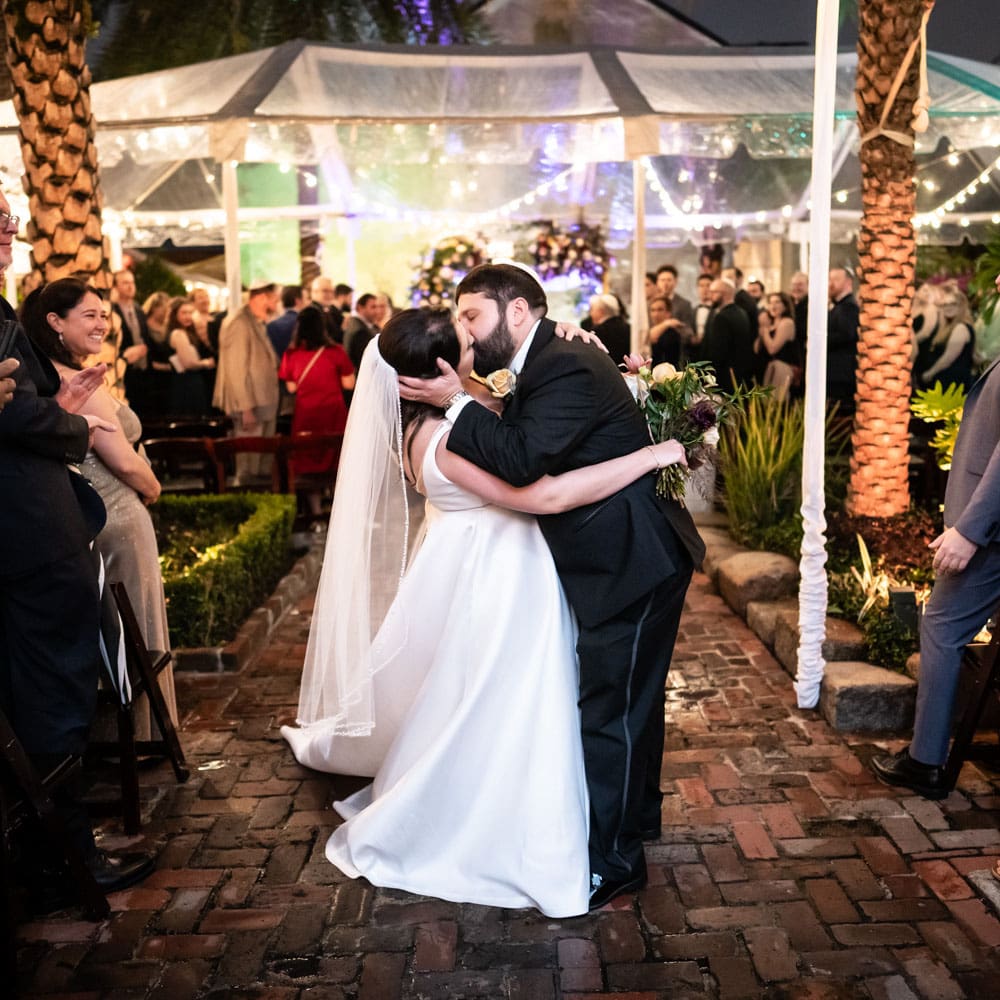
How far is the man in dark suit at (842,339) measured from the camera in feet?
28.4

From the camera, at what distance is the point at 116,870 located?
3.56m

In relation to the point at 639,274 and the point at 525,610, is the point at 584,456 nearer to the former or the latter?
the point at 525,610

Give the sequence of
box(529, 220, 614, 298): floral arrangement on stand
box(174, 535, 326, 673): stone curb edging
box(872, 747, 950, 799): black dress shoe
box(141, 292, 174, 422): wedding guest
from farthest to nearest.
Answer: box(529, 220, 614, 298): floral arrangement on stand < box(141, 292, 174, 422): wedding guest < box(174, 535, 326, 673): stone curb edging < box(872, 747, 950, 799): black dress shoe

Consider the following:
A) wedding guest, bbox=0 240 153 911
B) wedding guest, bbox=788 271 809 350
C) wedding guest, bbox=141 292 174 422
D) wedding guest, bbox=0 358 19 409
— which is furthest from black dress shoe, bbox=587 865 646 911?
wedding guest, bbox=141 292 174 422

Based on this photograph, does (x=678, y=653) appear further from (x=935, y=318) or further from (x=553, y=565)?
(x=935, y=318)

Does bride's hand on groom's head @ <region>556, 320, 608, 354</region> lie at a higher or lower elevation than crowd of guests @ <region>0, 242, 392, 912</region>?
higher

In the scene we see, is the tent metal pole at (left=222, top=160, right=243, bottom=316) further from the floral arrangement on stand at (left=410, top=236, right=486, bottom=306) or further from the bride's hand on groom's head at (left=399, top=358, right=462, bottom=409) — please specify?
the bride's hand on groom's head at (left=399, top=358, right=462, bottom=409)

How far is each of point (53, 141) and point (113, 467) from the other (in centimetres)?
254

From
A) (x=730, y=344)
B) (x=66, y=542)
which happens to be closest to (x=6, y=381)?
(x=66, y=542)

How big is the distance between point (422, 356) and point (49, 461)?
1.12 m

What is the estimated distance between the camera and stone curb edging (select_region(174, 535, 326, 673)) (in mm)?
5617

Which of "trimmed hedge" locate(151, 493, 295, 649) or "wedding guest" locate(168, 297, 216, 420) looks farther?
"wedding guest" locate(168, 297, 216, 420)

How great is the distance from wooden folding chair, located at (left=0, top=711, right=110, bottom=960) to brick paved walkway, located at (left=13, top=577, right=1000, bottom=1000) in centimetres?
14

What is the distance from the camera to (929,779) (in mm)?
4094
